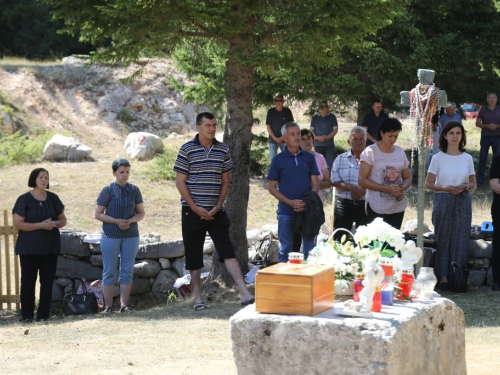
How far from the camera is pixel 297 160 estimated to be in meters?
8.46

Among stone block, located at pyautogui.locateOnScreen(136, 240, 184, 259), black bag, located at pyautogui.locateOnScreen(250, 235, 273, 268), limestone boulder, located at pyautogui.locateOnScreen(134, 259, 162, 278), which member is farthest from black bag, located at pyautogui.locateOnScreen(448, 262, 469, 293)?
limestone boulder, located at pyautogui.locateOnScreen(134, 259, 162, 278)

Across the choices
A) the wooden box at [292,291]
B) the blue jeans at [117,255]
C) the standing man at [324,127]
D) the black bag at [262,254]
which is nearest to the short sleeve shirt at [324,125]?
the standing man at [324,127]

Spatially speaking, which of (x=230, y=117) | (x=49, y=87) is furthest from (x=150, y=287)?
(x=49, y=87)

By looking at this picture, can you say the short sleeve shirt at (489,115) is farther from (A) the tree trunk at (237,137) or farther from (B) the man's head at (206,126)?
(B) the man's head at (206,126)

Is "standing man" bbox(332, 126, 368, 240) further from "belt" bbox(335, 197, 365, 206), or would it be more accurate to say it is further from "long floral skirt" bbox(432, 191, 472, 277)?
"long floral skirt" bbox(432, 191, 472, 277)

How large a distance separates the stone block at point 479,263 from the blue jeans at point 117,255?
4.10m

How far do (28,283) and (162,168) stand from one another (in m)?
8.60

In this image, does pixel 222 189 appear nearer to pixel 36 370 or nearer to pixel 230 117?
pixel 230 117

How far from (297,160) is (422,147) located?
1349mm

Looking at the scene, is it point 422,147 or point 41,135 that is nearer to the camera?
point 422,147

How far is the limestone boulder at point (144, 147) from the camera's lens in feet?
63.3

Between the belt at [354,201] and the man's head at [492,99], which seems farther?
the man's head at [492,99]

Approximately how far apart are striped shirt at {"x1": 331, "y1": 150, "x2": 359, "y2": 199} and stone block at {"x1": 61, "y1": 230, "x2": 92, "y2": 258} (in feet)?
12.1

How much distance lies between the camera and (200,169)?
8.29 meters
